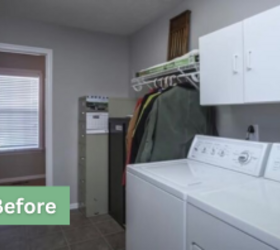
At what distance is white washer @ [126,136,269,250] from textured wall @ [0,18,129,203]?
168cm

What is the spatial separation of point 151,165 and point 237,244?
2.78 feet

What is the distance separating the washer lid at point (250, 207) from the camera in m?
0.75

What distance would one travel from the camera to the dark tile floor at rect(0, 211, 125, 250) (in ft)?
7.14

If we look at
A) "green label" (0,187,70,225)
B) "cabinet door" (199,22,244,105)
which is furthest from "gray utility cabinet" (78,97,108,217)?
"cabinet door" (199,22,244,105)

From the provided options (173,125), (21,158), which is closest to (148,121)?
(173,125)

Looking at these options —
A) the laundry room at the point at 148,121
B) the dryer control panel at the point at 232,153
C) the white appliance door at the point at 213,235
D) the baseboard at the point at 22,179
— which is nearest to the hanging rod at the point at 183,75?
the laundry room at the point at 148,121

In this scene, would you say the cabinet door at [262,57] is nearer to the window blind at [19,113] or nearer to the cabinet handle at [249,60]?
the cabinet handle at [249,60]

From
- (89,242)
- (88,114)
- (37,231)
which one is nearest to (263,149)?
(89,242)

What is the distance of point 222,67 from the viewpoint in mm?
1555

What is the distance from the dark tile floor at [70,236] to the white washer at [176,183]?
2.56ft

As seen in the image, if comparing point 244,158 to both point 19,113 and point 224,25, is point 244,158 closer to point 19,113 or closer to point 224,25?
point 224,25

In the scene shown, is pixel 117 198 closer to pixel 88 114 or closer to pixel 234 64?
pixel 88 114

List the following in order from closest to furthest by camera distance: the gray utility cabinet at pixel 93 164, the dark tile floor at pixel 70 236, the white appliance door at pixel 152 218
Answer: the white appliance door at pixel 152 218 < the dark tile floor at pixel 70 236 < the gray utility cabinet at pixel 93 164

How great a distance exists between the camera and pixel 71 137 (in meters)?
3.04
